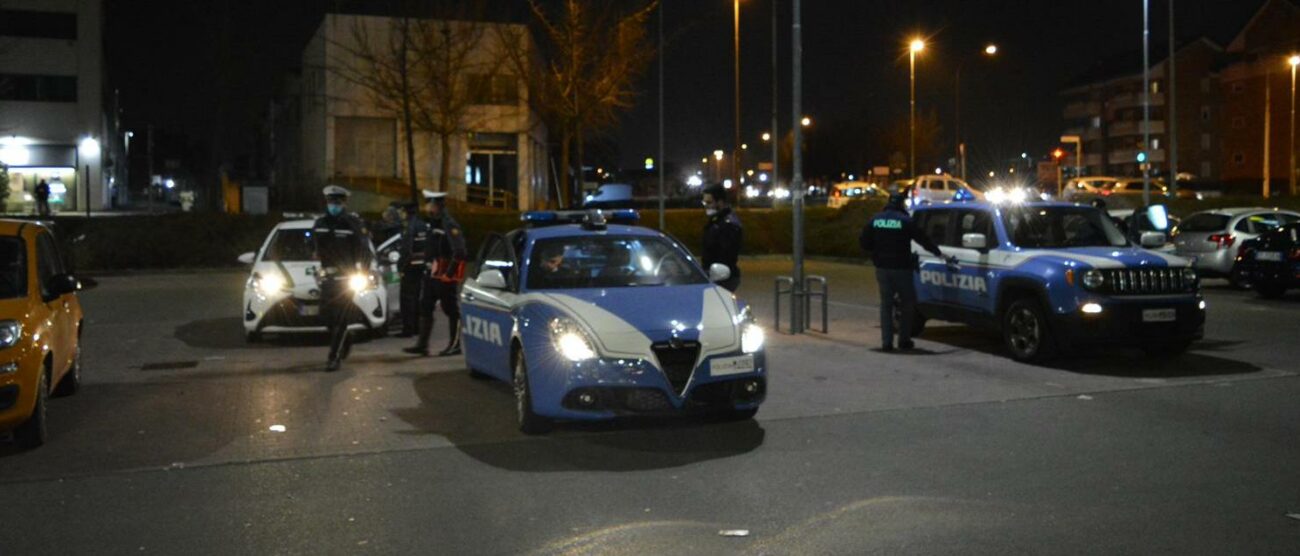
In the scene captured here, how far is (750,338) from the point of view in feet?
29.3

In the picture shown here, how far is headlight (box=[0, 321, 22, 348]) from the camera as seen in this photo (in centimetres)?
813

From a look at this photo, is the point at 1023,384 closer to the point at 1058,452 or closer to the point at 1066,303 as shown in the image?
the point at 1066,303

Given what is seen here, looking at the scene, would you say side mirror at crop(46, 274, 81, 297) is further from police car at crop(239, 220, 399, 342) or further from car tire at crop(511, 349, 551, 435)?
police car at crop(239, 220, 399, 342)

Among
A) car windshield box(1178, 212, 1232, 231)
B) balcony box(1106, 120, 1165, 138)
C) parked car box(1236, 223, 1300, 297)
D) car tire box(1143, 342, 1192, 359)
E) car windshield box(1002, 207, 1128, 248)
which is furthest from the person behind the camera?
balcony box(1106, 120, 1165, 138)

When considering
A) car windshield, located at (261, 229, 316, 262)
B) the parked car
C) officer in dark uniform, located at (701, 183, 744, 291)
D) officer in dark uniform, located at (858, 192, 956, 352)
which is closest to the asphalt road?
officer in dark uniform, located at (858, 192, 956, 352)

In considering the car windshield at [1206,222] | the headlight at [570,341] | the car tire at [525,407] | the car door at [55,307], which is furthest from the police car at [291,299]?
the car windshield at [1206,222]

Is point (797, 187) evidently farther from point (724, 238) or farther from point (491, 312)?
point (491, 312)

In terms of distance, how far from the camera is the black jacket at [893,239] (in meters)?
13.3

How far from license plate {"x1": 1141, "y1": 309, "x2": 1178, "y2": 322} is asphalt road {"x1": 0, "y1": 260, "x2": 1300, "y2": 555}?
19.9 inches

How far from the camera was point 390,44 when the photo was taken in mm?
41219

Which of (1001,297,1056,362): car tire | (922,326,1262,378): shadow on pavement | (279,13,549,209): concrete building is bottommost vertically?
(922,326,1262,378): shadow on pavement

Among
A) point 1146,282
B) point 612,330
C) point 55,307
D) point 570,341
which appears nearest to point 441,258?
point 55,307

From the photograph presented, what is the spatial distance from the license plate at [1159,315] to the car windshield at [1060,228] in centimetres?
125

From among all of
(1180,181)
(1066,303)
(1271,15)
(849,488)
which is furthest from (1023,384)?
(1271,15)
